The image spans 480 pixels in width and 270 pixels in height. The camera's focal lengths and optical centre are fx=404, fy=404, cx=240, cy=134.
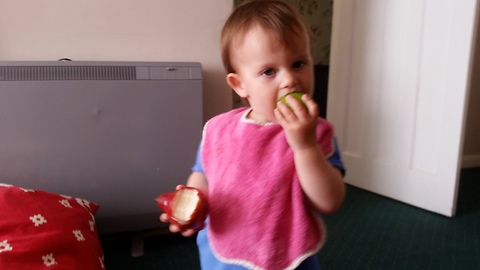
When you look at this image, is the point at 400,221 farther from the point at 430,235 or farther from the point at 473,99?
the point at 473,99

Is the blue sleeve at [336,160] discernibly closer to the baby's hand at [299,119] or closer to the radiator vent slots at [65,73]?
the baby's hand at [299,119]

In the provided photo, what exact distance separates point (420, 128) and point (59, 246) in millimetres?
1576

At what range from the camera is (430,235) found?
1.60 metres

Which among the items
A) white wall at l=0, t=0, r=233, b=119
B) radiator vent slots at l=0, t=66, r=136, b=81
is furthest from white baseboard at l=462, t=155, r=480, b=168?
radiator vent slots at l=0, t=66, r=136, b=81

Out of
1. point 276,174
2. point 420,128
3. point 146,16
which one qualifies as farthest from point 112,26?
point 420,128

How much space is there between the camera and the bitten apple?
0.61 m

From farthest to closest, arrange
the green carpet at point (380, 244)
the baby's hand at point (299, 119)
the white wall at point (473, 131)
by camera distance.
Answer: the white wall at point (473, 131)
the green carpet at point (380, 244)
the baby's hand at point (299, 119)

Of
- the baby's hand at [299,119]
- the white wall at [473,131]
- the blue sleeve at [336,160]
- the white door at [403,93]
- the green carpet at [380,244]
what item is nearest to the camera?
the baby's hand at [299,119]

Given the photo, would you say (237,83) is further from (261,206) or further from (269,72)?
(261,206)

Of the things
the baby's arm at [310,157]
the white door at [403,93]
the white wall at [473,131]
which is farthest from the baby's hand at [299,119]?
the white wall at [473,131]

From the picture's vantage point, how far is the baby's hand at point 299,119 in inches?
20.5

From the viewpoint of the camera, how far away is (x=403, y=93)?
192cm

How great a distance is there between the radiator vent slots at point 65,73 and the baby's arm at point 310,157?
924mm

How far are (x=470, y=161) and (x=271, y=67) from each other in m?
2.44
